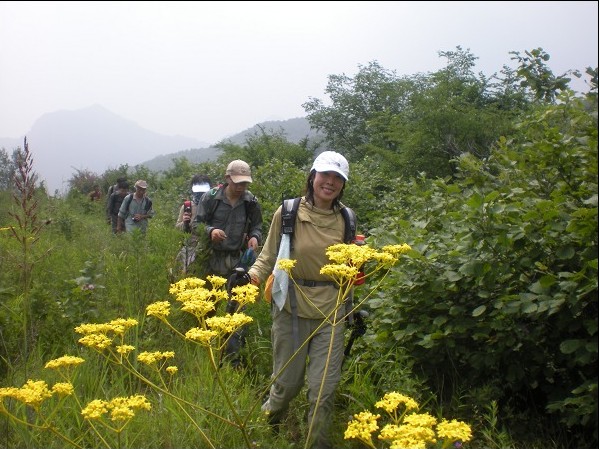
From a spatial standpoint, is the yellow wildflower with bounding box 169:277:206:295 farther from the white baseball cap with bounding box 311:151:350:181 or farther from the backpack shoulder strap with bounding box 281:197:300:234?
the white baseball cap with bounding box 311:151:350:181

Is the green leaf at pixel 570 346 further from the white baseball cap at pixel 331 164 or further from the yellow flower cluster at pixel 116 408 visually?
the yellow flower cluster at pixel 116 408

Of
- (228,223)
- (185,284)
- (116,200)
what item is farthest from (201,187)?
(185,284)

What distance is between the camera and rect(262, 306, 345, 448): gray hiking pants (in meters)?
3.35

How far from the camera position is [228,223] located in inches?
206

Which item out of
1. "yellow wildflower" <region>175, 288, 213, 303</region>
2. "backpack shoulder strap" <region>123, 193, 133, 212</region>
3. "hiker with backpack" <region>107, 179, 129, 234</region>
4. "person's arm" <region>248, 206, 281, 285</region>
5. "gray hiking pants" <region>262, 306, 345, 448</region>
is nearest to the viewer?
"yellow wildflower" <region>175, 288, 213, 303</region>

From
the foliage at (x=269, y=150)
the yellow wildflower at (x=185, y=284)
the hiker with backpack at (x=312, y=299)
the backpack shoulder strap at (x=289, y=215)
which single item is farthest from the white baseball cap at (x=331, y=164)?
the foliage at (x=269, y=150)

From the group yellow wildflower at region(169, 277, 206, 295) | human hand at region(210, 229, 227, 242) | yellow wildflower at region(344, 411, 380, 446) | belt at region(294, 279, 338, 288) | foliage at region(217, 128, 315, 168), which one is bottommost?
yellow wildflower at region(344, 411, 380, 446)

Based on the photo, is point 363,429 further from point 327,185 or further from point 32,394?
point 327,185

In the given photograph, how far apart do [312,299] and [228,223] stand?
2004mm

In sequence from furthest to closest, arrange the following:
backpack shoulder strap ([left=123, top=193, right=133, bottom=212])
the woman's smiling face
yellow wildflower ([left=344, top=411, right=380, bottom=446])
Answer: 1. backpack shoulder strap ([left=123, top=193, right=133, bottom=212])
2. the woman's smiling face
3. yellow wildflower ([left=344, top=411, right=380, bottom=446])

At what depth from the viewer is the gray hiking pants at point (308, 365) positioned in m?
3.35

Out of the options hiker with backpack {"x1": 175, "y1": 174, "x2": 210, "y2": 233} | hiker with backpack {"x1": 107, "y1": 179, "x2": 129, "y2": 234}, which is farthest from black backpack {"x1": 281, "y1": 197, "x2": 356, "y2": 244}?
hiker with backpack {"x1": 107, "y1": 179, "x2": 129, "y2": 234}

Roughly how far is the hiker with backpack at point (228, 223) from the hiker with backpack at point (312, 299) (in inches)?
64.1

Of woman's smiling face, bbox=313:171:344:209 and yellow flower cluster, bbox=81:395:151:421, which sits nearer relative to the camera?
yellow flower cluster, bbox=81:395:151:421
